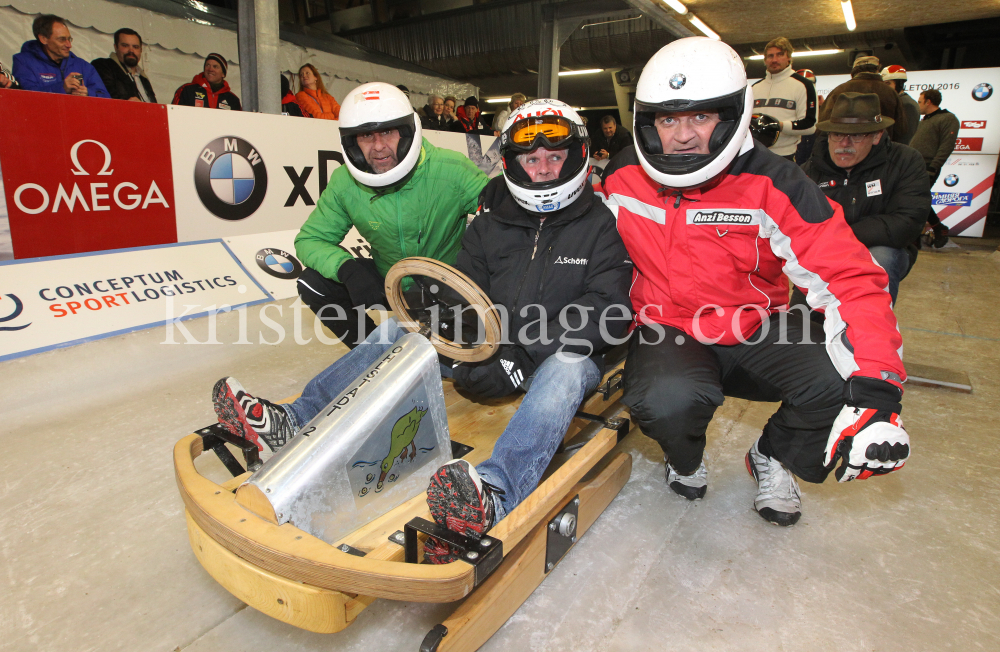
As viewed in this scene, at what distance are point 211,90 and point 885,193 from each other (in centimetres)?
543

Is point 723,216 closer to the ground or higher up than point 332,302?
higher up

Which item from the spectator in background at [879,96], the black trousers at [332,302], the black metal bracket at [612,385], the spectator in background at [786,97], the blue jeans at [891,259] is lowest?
the black metal bracket at [612,385]

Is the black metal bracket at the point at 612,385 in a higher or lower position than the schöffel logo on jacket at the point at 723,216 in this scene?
lower

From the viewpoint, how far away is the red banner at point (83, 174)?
11.0 feet

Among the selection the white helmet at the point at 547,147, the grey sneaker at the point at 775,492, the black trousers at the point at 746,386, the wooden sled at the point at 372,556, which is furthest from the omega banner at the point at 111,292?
the grey sneaker at the point at 775,492

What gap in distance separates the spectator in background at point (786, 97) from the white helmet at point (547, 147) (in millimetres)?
2986

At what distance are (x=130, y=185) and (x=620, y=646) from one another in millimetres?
3990

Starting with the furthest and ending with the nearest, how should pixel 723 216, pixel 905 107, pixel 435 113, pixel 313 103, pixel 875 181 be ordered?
pixel 435 113 → pixel 313 103 → pixel 905 107 → pixel 875 181 → pixel 723 216

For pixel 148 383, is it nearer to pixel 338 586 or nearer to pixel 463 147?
pixel 338 586

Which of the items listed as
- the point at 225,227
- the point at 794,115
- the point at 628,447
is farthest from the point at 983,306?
the point at 225,227

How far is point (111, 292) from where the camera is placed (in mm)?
3516

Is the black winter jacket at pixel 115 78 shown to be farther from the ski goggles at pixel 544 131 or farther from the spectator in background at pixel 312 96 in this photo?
the ski goggles at pixel 544 131

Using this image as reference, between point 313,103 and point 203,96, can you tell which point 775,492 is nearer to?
point 203,96

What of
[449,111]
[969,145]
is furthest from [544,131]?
[969,145]
